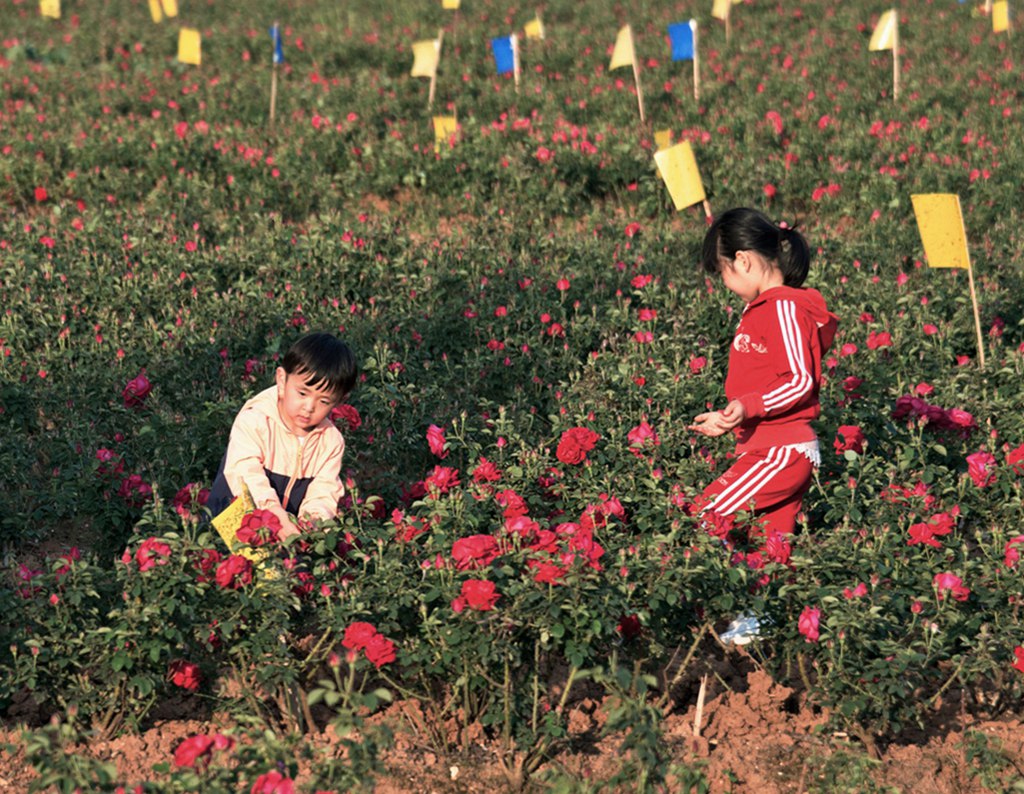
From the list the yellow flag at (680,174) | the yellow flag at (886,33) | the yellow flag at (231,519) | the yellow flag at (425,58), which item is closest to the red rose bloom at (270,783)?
the yellow flag at (231,519)

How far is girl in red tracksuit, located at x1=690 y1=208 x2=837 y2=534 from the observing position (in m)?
3.93

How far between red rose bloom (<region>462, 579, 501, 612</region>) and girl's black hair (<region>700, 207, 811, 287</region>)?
1.52 m

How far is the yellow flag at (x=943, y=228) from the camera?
5348mm

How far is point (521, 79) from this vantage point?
11508mm

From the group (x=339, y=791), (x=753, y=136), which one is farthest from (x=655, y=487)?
(x=753, y=136)

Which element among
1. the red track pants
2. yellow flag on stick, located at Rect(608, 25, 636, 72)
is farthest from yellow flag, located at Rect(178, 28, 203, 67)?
the red track pants

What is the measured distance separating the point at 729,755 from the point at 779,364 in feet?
4.00

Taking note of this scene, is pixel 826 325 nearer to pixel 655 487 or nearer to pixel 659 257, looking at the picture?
pixel 655 487

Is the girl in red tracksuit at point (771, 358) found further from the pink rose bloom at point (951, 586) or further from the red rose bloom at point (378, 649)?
the red rose bloom at point (378, 649)

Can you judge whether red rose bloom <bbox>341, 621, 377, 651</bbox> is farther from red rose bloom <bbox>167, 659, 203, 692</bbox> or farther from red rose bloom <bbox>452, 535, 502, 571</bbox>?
red rose bloom <bbox>167, 659, 203, 692</bbox>

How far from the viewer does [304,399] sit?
3.76m

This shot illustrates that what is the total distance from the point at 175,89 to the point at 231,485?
8.40m

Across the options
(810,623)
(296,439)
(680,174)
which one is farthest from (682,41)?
(810,623)

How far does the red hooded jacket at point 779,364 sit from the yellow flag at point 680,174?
2.43m
